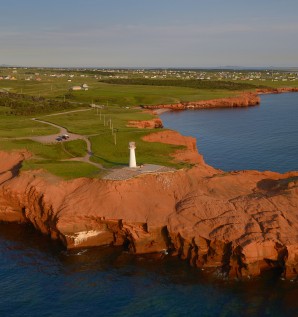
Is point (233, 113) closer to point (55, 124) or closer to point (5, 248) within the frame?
point (55, 124)

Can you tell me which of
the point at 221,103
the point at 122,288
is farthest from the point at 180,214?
the point at 221,103

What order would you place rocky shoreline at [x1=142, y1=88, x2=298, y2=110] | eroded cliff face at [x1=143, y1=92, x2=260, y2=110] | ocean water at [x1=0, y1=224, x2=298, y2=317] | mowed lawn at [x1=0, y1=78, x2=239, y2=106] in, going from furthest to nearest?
eroded cliff face at [x1=143, y1=92, x2=260, y2=110], rocky shoreline at [x1=142, y1=88, x2=298, y2=110], mowed lawn at [x1=0, y1=78, x2=239, y2=106], ocean water at [x1=0, y1=224, x2=298, y2=317]

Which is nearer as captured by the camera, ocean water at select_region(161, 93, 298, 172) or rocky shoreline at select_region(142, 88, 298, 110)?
ocean water at select_region(161, 93, 298, 172)

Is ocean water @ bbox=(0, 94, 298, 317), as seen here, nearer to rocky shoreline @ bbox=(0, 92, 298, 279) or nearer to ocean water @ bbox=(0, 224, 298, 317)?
ocean water @ bbox=(0, 224, 298, 317)

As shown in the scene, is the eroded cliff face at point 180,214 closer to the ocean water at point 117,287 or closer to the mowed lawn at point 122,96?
the ocean water at point 117,287

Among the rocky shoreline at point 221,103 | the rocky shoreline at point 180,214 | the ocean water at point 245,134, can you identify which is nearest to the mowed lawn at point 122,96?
the rocky shoreline at point 221,103

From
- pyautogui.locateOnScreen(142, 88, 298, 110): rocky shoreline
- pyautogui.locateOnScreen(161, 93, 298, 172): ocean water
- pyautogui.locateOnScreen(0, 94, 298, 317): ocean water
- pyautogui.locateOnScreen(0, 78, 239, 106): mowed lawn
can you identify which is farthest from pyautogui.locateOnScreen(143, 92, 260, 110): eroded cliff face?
pyautogui.locateOnScreen(0, 94, 298, 317): ocean water

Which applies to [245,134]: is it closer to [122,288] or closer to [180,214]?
[180,214]
